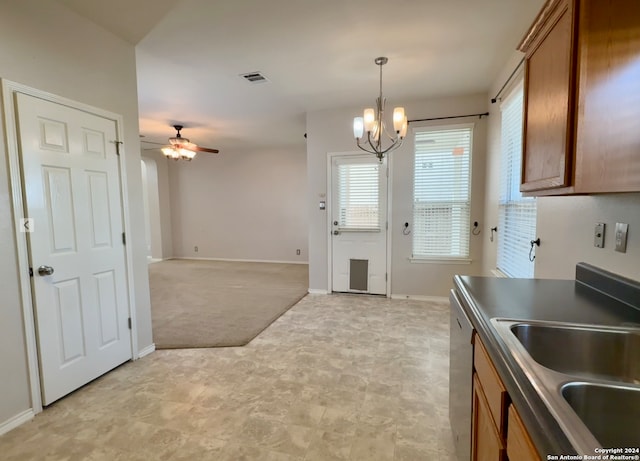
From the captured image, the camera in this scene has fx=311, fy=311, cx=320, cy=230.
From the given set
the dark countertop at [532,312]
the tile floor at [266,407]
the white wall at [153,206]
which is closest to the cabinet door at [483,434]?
the dark countertop at [532,312]

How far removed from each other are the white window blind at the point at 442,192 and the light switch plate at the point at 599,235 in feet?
8.79

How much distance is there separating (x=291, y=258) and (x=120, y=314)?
497 centimetres

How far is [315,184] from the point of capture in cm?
469

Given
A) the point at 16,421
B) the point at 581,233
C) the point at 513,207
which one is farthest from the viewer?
the point at 513,207

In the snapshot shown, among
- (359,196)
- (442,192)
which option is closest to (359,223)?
(359,196)

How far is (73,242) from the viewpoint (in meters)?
2.24

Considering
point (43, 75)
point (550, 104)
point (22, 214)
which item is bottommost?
point (22, 214)

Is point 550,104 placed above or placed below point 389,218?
above

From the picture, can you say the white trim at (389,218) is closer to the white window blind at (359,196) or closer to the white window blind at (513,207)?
the white window blind at (359,196)

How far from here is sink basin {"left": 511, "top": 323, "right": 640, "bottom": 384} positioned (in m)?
1.07

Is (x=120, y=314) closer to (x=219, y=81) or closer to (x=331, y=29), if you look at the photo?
(x=219, y=81)

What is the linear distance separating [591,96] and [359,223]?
11.4ft

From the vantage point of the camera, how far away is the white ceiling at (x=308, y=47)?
7.29 feet

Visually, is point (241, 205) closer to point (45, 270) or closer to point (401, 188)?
point (401, 188)
